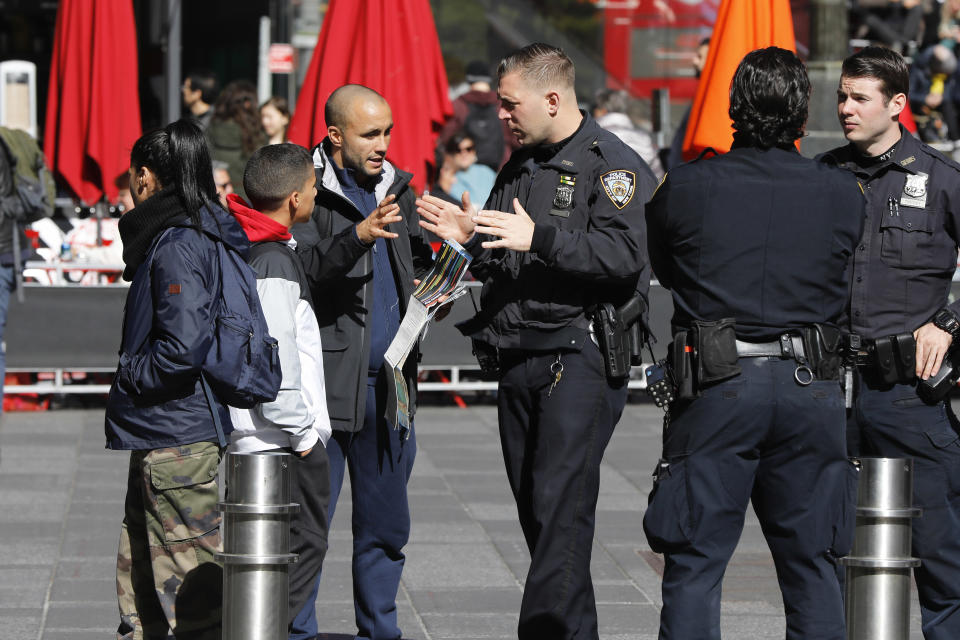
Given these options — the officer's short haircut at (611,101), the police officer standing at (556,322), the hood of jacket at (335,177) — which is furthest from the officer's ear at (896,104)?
the officer's short haircut at (611,101)

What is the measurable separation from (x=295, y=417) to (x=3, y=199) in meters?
5.38

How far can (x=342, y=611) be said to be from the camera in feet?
19.9

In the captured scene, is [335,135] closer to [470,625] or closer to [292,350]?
[292,350]

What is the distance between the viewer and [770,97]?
428cm

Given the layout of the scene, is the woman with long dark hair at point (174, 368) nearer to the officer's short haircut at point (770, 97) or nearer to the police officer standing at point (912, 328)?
the officer's short haircut at point (770, 97)

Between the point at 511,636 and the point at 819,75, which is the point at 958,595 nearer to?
the point at 511,636

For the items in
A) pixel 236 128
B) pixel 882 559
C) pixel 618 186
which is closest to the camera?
pixel 882 559

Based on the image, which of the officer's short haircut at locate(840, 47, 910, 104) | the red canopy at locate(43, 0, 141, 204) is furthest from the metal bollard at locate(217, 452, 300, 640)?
the red canopy at locate(43, 0, 141, 204)

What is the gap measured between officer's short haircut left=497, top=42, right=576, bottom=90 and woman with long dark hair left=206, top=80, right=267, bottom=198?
22.4ft

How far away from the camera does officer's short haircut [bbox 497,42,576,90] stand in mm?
5004

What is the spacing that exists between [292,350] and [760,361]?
1.45 m

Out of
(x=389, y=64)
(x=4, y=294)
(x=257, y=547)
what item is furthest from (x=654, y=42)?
(x=257, y=547)

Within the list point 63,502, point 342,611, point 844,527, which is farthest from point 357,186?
point 63,502

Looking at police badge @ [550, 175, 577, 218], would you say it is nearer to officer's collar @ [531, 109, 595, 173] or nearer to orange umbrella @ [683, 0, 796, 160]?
officer's collar @ [531, 109, 595, 173]
